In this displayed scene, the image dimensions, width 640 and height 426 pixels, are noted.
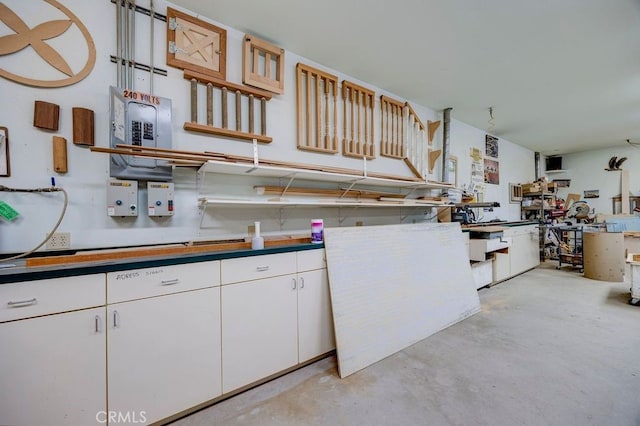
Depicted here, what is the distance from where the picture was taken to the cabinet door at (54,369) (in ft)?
3.99

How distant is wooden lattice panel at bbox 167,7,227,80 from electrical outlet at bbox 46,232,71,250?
4.84 ft

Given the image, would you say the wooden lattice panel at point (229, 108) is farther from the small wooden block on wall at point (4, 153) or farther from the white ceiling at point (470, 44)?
the small wooden block on wall at point (4, 153)

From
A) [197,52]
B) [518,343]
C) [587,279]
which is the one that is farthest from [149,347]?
[587,279]

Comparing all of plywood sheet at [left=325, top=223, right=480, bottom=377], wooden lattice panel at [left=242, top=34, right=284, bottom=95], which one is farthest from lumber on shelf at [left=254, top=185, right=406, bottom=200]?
wooden lattice panel at [left=242, top=34, right=284, bottom=95]

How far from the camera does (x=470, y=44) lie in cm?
265

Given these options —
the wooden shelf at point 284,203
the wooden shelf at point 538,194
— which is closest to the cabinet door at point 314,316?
the wooden shelf at point 284,203

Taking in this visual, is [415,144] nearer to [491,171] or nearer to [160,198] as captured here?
[491,171]

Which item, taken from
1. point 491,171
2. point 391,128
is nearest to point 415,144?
point 391,128

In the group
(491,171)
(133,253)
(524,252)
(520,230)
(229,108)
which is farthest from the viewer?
(491,171)

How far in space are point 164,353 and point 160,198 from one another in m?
1.07

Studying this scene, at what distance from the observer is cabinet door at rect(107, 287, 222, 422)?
4.72 feet

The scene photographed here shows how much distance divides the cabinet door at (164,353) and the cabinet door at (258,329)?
0.24 ft

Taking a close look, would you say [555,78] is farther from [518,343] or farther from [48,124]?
[48,124]

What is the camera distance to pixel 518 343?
8.25 ft
